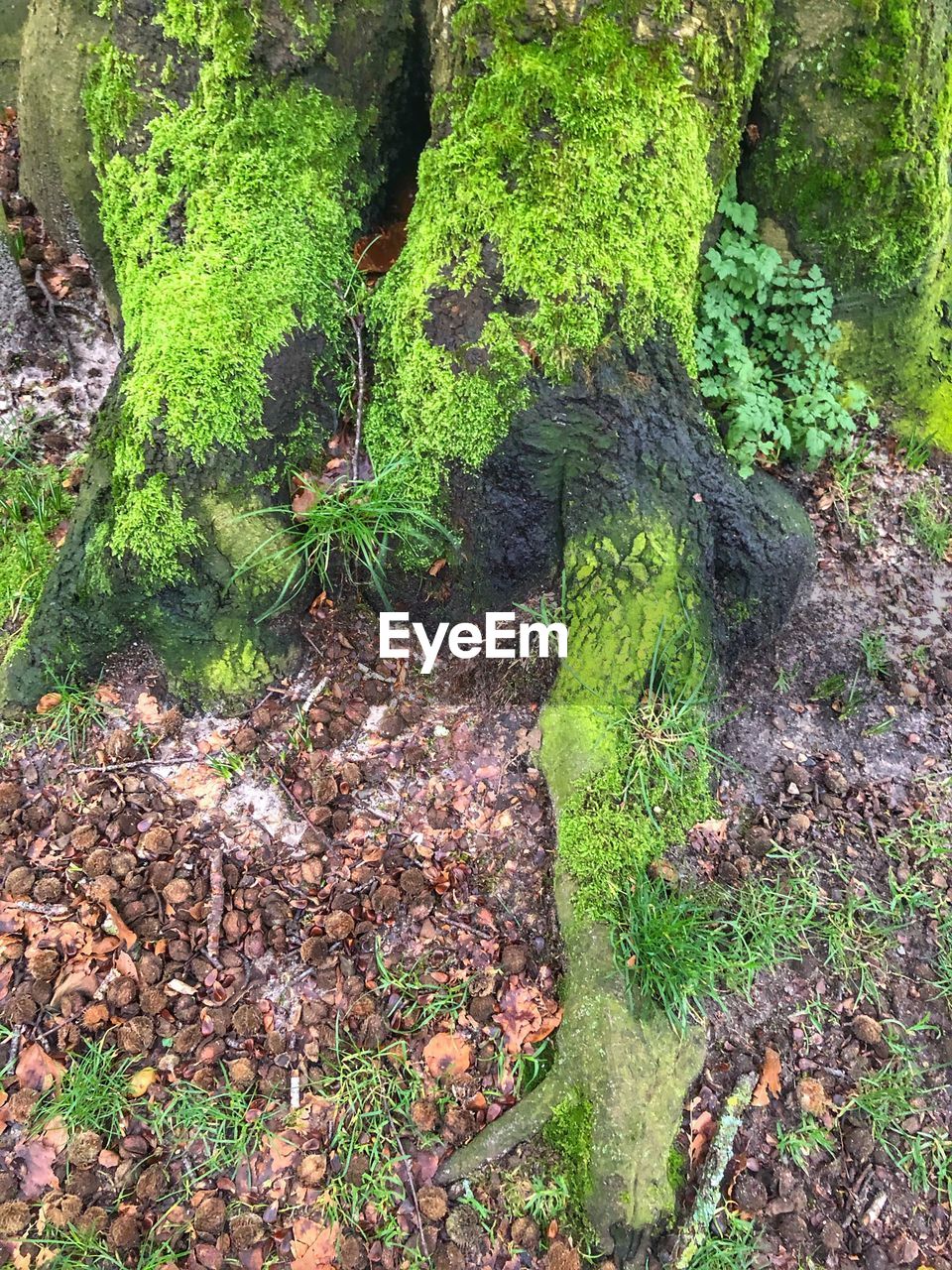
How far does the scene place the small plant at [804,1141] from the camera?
2.28m

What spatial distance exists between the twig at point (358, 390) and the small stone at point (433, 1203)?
2.24 meters

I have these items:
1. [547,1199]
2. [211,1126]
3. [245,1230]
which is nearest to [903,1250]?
[547,1199]

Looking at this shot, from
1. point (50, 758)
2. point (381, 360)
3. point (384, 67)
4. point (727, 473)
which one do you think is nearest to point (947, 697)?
point (727, 473)

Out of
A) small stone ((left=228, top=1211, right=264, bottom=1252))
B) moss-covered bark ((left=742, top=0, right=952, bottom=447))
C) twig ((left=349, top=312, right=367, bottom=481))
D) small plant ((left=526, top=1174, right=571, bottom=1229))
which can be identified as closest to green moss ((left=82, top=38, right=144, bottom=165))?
twig ((left=349, top=312, right=367, bottom=481))

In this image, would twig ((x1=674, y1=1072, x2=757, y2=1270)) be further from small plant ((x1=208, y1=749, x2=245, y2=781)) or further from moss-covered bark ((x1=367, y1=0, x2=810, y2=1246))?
small plant ((x1=208, y1=749, x2=245, y2=781))

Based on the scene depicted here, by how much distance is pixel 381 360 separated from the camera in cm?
288

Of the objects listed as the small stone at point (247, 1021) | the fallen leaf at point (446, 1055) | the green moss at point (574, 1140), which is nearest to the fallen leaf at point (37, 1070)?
the small stone at point (247, 1021)

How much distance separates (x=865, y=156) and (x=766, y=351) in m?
0.77

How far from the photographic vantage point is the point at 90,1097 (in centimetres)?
224

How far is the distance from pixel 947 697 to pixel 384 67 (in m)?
3.29

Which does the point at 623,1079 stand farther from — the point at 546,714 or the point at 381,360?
the point at 381,360

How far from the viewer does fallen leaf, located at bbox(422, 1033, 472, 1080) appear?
237 cm

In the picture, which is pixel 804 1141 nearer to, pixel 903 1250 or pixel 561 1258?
pixel 903 1250

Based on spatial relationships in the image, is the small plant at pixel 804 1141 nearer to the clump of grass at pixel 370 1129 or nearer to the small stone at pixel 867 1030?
the small stone at pixel 867 1030
